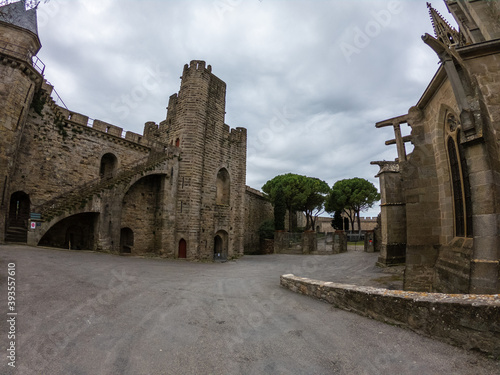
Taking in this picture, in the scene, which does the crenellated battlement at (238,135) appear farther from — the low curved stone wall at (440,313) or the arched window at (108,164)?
the low curved stone wall at (440,313)

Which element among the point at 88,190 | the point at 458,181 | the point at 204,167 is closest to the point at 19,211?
the point at 88,190

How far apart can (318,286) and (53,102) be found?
17.7 m

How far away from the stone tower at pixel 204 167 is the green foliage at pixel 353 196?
780 inches

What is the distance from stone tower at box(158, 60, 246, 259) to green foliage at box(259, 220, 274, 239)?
6.65 metres

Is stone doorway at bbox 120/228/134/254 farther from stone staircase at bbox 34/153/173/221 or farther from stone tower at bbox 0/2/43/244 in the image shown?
stone tower at bbox 0/2/43/244

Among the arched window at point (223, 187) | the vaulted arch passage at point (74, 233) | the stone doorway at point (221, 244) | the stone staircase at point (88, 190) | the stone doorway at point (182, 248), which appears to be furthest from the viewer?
the arched window at point (223, 187)

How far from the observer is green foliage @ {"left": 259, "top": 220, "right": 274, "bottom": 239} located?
2872cm

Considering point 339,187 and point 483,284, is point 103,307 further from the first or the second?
point 339,187

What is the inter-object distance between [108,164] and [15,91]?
6350 mm

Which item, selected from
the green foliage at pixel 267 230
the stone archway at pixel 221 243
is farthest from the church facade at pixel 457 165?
the green foliage at pixel 267 230

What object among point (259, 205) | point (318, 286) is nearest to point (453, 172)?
point (318, 286)

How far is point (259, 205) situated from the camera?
3250 cm

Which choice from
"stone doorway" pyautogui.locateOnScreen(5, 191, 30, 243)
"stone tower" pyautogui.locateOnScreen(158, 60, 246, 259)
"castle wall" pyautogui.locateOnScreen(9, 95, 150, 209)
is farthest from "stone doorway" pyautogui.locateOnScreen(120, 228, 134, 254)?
"stone doorway" pyautogui.locateOnScreen(5, 191, 30, 243)

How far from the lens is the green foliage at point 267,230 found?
94.2 ft
